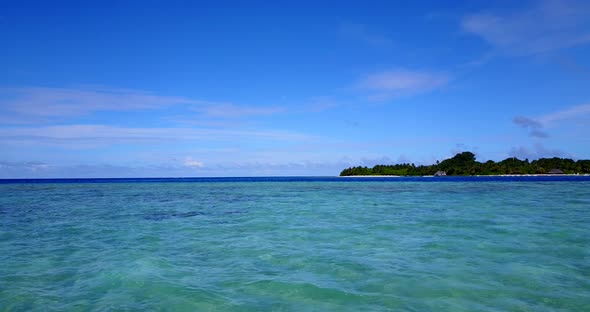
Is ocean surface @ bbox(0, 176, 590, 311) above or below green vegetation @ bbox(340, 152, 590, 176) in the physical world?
below

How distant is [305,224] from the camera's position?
1608 cm

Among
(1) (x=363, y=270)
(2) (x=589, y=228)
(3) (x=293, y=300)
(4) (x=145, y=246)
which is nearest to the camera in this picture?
(3) (x=293, y=300)

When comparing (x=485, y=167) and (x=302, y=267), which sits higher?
(x=485, y=167)

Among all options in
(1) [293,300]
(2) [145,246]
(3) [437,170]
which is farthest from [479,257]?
(3) [437,170]

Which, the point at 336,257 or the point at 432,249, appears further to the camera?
the point at 432,249

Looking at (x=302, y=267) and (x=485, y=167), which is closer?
(x=302, y=267)

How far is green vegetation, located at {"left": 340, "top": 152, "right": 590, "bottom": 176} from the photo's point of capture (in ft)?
500

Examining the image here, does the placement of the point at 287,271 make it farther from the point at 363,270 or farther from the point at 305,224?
the point at 305,224

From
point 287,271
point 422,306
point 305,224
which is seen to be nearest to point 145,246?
point 287,271

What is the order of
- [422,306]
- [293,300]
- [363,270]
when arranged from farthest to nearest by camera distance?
[363,270] < [293,300] < [422,306]

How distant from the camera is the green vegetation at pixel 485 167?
152375mm

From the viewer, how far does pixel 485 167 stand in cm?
16275

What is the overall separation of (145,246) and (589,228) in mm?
14950

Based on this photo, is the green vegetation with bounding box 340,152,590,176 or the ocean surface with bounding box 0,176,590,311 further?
the green vegetation with bounding box 340,152,590,176
